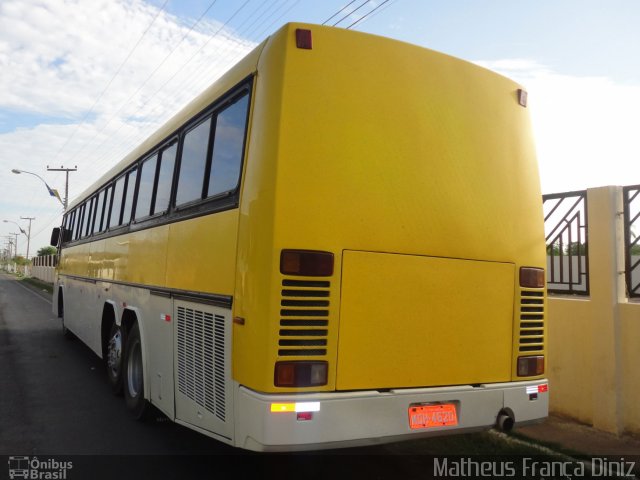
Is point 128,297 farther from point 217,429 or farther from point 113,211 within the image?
point 217,429

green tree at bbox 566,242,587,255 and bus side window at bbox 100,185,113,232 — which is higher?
bus side window at bbox 100,185,113,232

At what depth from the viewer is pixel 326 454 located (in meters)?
5.08

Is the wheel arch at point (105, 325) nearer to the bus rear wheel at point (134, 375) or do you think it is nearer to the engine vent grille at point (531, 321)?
the bus rear wheel at point (134, 375)

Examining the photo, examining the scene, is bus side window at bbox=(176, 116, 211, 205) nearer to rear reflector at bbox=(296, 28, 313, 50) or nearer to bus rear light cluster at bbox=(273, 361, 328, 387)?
rear reflector at bbox=(296, 28, 313, 50)

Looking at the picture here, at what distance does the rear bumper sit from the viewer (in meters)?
3.28

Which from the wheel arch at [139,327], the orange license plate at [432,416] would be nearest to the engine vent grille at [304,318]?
the orange license plate at [432,416]

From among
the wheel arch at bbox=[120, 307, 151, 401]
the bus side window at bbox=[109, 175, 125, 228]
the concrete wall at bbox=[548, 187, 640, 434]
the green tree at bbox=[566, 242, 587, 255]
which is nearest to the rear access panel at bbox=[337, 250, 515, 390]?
the concrete wall at bbox=[548, 187, 640, 434]

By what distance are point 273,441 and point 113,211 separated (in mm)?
5636

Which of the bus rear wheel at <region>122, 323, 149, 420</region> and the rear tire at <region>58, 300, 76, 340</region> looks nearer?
the bus rear wheel at <region>122, 323, 149, 420</region>

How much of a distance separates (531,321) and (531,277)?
340 mm

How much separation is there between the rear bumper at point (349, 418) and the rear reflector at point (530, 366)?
379 millimetres

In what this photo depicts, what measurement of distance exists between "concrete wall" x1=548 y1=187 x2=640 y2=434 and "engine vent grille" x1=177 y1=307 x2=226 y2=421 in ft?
13.0

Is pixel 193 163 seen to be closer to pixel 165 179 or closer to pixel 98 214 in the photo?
pixel 165 179

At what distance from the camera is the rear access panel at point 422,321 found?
357 centimetres
